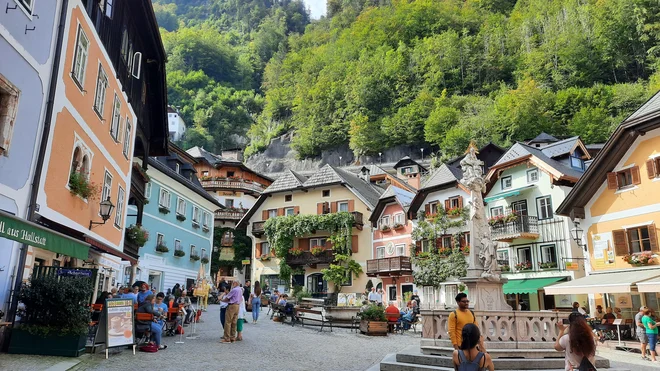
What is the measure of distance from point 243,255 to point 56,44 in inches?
1765

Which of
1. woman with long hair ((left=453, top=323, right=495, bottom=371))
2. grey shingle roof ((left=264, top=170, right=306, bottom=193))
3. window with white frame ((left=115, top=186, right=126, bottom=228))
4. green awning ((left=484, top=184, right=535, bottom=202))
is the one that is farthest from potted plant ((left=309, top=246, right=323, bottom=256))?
woman with long hair ((left=453, top=323, right=495, bottom=371))

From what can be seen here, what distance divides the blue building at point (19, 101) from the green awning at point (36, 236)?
1.03 meters

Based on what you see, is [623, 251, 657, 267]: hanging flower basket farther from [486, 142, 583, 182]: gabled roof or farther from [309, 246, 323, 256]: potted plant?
[309, 246, 323, 256]: potted plant

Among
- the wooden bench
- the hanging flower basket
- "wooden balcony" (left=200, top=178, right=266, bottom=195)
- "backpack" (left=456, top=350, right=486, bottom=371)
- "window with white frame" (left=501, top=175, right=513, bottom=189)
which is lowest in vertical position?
"backpack" (left=456, top=350, right=486, bottom=371)

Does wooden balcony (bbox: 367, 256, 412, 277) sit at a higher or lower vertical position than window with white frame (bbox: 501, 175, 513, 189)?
lower

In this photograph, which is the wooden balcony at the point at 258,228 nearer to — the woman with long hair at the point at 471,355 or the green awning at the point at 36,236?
the green awning at the point at 36,236

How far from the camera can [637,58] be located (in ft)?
211

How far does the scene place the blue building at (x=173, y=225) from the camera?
98.3ft

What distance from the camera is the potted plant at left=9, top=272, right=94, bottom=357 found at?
964 cm

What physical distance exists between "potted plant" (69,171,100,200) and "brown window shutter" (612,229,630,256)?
20.7 m

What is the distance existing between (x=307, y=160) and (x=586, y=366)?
73.6 metres

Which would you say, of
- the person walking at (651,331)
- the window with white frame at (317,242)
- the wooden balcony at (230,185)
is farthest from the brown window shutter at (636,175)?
the wooden balcony at (230,185)

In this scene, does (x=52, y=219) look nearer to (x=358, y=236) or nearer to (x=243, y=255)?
(x=358, y=236)

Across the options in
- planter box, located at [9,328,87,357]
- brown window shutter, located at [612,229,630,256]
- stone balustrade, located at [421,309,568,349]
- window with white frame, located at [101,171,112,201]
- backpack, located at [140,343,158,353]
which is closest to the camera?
planter box, located at [9,328,87,357]
